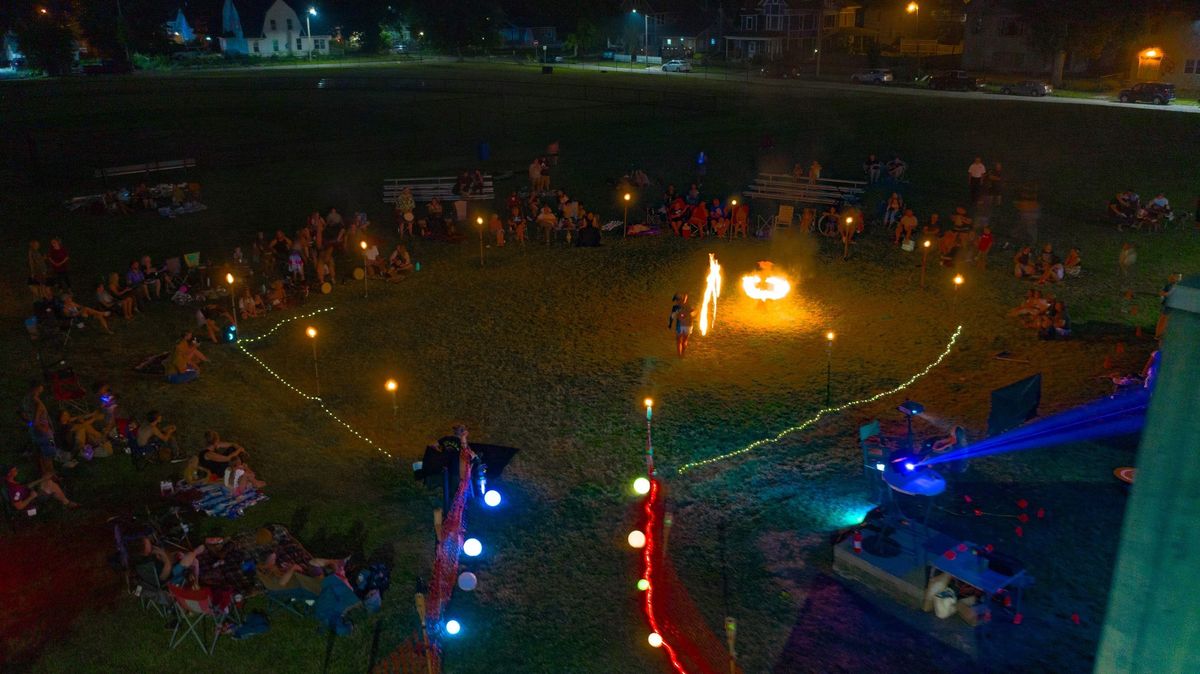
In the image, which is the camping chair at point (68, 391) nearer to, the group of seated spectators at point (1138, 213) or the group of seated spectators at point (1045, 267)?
the group of seated spectators at point (1045, 267)

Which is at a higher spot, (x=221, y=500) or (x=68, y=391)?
(x=68, y=391)

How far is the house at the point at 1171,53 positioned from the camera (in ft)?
180

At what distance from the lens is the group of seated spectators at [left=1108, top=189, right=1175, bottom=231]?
1028 inches

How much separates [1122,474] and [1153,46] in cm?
5710

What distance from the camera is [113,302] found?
19734 mm

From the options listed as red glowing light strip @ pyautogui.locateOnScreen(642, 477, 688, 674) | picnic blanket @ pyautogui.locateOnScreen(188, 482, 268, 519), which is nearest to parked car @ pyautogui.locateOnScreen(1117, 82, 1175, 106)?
red glowing light strip @ pyautogui.locateOnScreen(642, 477, 688, 674)

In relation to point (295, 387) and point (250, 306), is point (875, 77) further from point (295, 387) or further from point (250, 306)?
point (295, 387)

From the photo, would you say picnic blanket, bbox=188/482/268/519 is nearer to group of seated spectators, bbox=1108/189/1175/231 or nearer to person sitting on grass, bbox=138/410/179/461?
person sitting on grass, bbox=138/410/179/461

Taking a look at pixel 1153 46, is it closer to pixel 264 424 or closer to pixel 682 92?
pixel 682 92

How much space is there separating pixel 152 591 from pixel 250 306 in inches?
438

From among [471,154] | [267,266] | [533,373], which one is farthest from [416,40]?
[533,373]

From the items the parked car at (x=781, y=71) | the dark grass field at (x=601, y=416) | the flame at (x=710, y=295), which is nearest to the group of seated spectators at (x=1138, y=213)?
the dark grass field at (x=601, y=416)

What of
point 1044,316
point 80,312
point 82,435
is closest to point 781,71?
point 1044,316

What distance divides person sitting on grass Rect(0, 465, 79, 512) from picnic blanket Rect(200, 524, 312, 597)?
3197 millimetres
